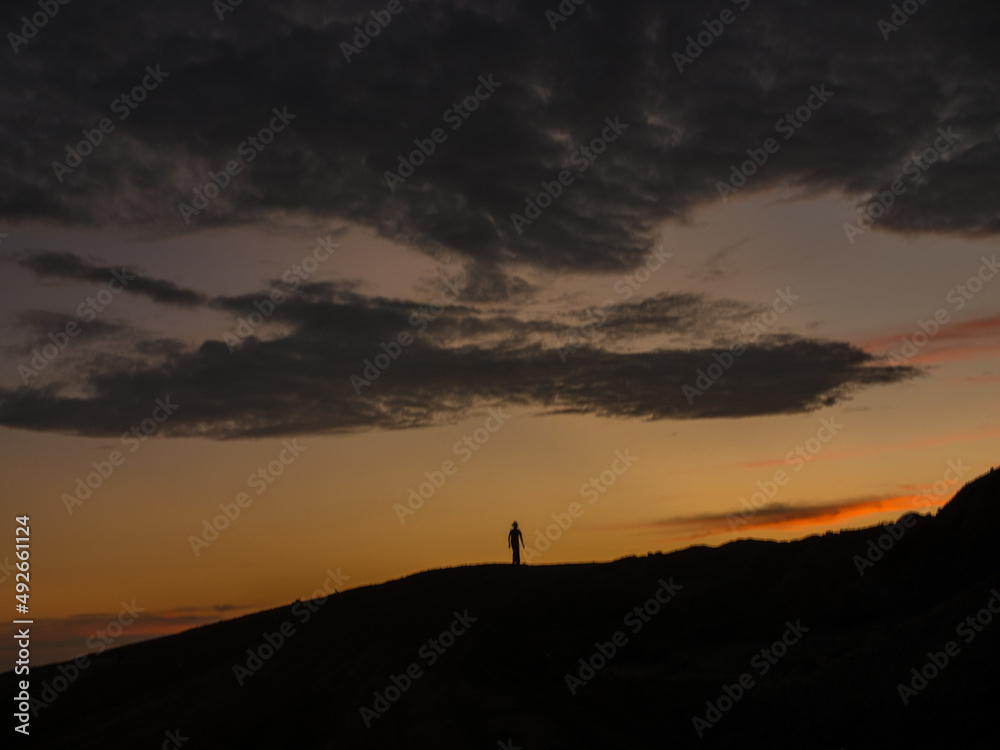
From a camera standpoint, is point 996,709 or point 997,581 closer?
point 996,709

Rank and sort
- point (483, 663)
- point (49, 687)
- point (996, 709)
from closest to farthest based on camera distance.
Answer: point (996, 709), point (483, 663), point (49, 687)

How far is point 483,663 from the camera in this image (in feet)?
72.8

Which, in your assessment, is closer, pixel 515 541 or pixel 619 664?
pixel 619 664

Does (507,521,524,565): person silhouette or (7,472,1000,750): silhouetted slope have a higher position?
(507,521,524,565): person silhouette

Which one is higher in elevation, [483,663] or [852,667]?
[483,663]

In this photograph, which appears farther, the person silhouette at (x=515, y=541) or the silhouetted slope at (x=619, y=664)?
the person silhouette at (x=515, y=541)

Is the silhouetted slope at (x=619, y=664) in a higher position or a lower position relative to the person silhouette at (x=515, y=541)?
lower

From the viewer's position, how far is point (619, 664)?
2170cm

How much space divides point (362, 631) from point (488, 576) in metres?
9.53

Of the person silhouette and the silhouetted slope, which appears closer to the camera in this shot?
the silhouetted slope

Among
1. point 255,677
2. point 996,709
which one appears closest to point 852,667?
point 996,709

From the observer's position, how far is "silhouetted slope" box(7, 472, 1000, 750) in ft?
48.8

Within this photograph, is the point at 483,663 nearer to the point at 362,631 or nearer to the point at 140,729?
the point at 362,631

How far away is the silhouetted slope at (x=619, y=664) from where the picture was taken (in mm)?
14883
